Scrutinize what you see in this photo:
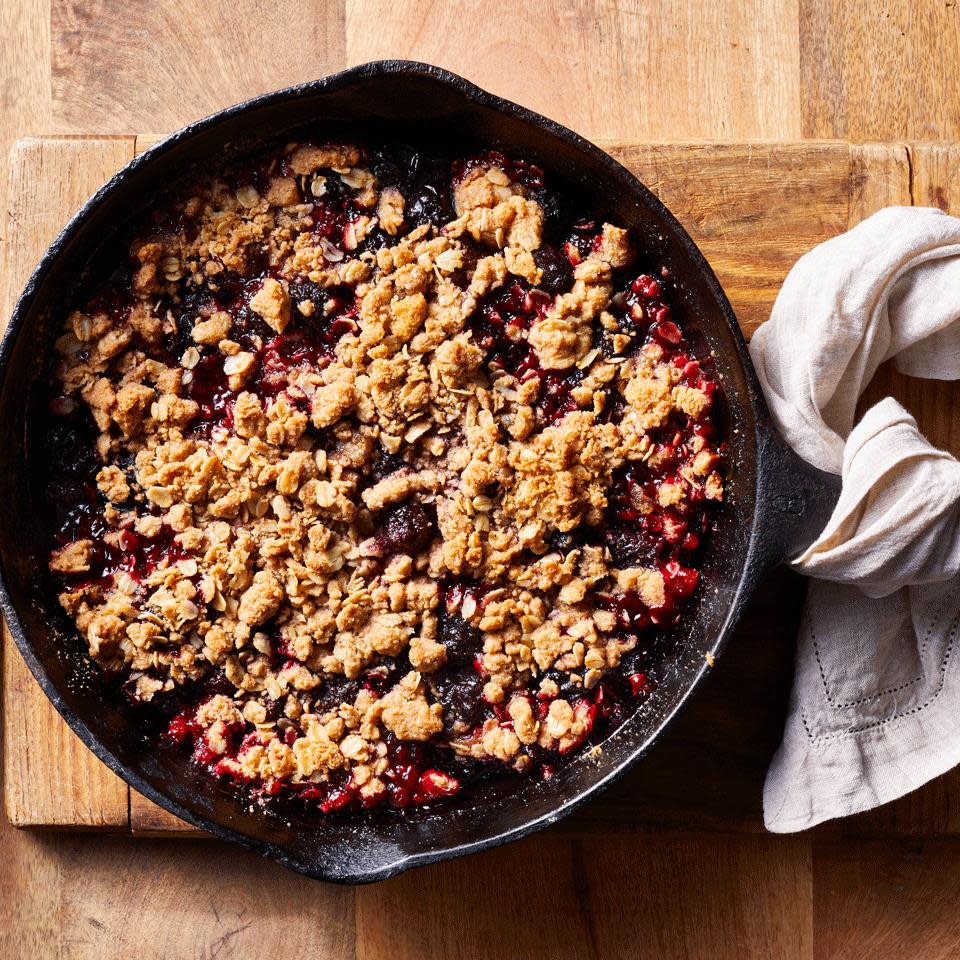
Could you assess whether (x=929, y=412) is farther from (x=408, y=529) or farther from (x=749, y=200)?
(x=408, y=529)

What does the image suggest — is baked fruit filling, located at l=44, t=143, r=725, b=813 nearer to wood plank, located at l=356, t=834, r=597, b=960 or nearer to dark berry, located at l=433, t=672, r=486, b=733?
dark berry, located at l=433, t=672, r=486, b=733

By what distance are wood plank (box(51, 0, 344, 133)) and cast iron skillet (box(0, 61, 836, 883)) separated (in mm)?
393

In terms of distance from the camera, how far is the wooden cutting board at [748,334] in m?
2.27

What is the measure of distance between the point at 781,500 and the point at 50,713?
164 cm

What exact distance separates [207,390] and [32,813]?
106 centimetres

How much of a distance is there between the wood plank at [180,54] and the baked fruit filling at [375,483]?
0.44m

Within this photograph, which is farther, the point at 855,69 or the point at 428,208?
the point at 855,69

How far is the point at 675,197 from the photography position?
2.28m

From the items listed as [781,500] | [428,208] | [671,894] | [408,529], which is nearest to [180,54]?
[428,208]

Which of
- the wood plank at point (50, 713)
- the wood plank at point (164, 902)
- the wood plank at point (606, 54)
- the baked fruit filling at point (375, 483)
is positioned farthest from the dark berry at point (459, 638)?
the wood plank at point (606, 54)

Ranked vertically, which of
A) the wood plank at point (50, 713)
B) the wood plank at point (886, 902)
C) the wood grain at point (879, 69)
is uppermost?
the wood grain at point (879, 69)

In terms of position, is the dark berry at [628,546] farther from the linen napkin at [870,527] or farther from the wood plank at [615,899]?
the wood plank at [615,899]

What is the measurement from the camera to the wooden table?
2322mm

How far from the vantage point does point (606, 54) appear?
239cm
